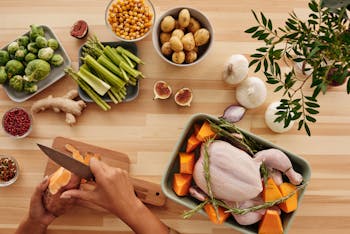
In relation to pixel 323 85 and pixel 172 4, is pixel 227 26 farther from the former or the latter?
pixel 323 85

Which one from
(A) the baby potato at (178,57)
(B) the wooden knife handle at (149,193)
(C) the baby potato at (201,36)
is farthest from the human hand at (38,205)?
(C) the baby potato at (201,36)

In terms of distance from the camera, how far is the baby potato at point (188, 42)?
1528 millimetres

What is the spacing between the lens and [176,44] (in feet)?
4.98

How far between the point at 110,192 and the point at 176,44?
562 millimetres

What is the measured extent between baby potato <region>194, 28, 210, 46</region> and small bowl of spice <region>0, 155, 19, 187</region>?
0.82 m

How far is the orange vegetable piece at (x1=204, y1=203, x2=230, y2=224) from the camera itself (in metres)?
1.42

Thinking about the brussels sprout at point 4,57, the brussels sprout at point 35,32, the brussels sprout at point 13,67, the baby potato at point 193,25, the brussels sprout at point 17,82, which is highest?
the baby potato at point 193,25

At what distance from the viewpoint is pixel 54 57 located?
1.63 metres

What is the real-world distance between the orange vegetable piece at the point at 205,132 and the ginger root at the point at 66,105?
479 millimetres

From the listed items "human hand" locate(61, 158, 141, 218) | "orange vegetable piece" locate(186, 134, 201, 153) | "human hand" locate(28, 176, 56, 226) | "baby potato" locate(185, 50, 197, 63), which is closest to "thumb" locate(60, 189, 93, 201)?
"human hand" locate(61, 158, 141, 218)

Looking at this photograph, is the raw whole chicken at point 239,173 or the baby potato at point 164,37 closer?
the raw whole chicken at point 239,173

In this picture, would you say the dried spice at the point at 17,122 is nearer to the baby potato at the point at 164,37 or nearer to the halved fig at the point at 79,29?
the halved fig at the point at 79,29

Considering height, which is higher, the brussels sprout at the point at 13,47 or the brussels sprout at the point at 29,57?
the brussels sprout at the point at 13,47

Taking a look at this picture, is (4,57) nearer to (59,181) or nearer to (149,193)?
(59,181)
